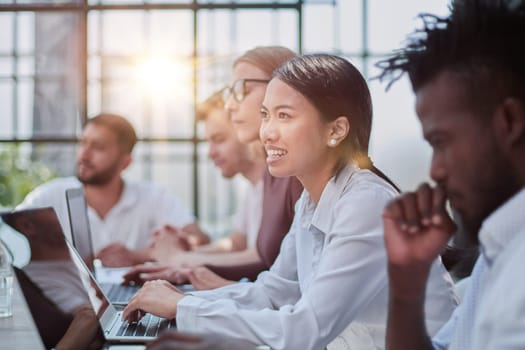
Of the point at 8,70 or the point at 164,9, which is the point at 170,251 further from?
the point at 8,70

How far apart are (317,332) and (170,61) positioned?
3202mm

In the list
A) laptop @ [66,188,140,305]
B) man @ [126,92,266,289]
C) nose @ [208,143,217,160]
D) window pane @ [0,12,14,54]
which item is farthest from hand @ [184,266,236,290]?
window pane @ [0,12,14,54]

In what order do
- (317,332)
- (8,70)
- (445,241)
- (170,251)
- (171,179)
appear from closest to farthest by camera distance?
(445,241) < (317,332) < (170,251) < (8,70) < (171,179)

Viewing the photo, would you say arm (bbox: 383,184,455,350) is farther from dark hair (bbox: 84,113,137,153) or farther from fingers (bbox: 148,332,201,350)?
dark hair (bbox: 84,113,137,153)

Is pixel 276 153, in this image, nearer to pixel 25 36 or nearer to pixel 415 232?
pixel 415 232

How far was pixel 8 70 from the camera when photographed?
596 cm

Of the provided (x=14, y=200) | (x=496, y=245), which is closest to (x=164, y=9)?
(x=14, y=200)

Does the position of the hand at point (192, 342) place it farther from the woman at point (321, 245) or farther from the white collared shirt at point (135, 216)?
the white collared shirt at point (135, 216)

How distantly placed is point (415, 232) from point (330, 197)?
0.51m

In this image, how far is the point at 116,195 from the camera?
3.59 metres

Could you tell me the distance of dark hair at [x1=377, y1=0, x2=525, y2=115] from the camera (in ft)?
3.31

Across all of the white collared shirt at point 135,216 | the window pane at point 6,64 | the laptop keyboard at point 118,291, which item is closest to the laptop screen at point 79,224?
the laptop keyboard at point 118,291

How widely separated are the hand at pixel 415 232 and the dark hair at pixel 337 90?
0.50m

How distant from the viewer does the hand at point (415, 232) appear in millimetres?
1124
